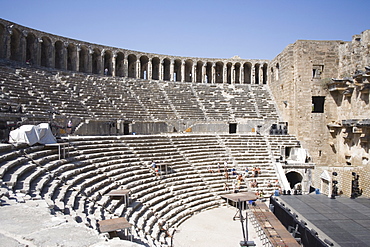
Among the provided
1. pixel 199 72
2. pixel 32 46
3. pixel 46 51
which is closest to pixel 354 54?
pixel 199 72

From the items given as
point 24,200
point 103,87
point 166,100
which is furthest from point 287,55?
point 24,200

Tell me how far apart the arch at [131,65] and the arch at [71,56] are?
597cm

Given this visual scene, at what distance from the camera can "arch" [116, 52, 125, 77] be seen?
31.4 meters

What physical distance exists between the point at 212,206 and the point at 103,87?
16216 millimetres

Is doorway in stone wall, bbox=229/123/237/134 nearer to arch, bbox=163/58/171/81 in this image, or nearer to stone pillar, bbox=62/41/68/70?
arch, bbox=163/58/171/81

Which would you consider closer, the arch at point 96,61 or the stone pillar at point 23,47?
the stone pillar at point 23,47

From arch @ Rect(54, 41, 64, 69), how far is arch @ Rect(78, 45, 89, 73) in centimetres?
Result: 185

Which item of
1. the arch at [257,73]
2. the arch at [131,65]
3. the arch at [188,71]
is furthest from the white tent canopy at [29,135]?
the arch at [257,73]

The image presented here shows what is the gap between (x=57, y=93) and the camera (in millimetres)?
22125

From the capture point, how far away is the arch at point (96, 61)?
29859 mm

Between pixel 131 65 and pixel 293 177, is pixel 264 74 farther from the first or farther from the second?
pixel 293 177

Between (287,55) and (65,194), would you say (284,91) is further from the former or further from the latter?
(65,194)

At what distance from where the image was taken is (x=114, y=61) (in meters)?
30.6

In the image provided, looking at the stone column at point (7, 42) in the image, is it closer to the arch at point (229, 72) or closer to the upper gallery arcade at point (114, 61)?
the upper gallery arcade at point (114, 61)
